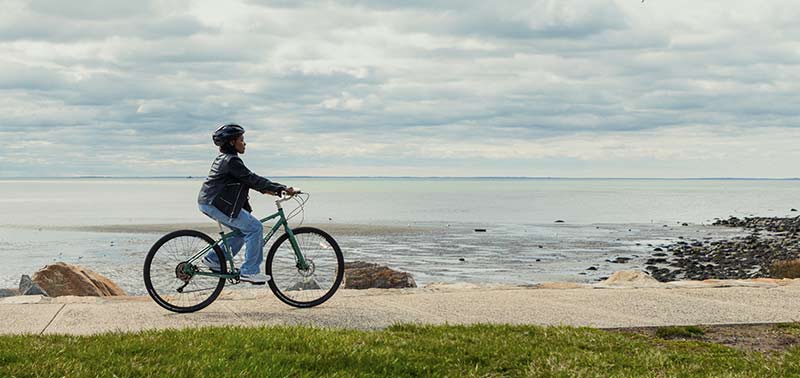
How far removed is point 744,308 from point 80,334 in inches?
300

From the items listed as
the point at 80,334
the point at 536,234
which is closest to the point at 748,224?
the point at 536,234

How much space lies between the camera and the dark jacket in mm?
9883

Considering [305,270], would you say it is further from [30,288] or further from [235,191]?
[30,288]

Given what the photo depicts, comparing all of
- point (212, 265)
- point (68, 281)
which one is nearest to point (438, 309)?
point (212, 265)

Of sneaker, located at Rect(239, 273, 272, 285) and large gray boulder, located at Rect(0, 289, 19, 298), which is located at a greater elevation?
sneaker, located at Rect(239, 273, 272, 285)

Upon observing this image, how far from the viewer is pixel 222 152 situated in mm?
10109

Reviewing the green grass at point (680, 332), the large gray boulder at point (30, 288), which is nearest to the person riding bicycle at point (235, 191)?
the green grass at point (680, 332)

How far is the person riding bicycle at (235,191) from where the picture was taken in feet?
32.5

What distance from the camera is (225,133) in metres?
9.99

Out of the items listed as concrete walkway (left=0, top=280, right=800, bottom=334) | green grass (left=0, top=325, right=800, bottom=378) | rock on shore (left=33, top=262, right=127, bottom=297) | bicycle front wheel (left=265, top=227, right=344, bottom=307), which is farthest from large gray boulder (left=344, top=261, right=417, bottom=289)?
green grass (left=0, top=325, right=800, bottom=378)

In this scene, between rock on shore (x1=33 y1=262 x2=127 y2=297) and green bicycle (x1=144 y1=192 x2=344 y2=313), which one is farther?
rock on shore (x1=33 y1=262 x2=127 y2=297)

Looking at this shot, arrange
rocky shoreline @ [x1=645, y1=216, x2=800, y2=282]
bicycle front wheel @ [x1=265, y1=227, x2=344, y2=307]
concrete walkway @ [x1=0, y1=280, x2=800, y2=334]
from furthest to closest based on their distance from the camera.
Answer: rocky shoreline @ [x1=645, y1=216, x2=800, y2=282] < bicycle front wheel @ [x1=265, y1=227, x2=344, y2=307] < concrete walkway @ [x1=0, y1=280, x2=800, y2=334]

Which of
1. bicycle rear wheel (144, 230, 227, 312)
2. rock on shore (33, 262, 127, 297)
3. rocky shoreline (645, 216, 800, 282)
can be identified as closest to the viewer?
bicycle rear wheel (144, 230, 227, 312)

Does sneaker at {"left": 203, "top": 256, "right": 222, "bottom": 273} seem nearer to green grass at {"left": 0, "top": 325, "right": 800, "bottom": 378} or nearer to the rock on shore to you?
green grass at {"left": 0, "top": 325, "right": 800, "bottom": 378}
